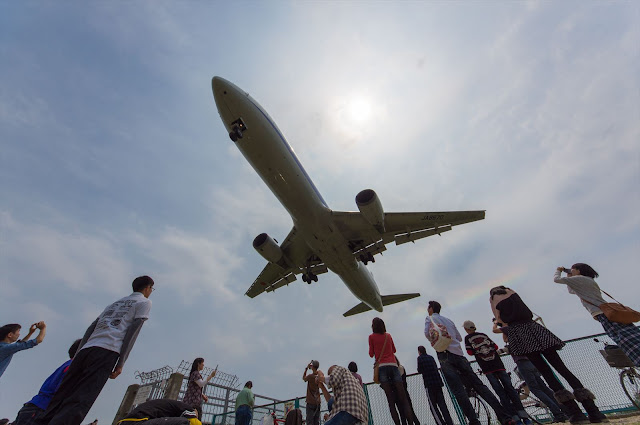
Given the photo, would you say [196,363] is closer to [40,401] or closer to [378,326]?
[40,401]

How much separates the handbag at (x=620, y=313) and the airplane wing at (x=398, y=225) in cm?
960

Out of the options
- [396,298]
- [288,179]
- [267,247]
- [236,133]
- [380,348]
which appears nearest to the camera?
[380,348]

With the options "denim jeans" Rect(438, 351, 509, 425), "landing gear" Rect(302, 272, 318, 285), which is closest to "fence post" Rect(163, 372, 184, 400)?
"landing gear" Rect(302, 272, 318, 285)

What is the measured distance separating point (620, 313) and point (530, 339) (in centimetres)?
150

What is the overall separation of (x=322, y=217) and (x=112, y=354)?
452 inches

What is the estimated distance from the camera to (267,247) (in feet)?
56.5

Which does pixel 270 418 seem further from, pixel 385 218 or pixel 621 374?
pixel 385 218

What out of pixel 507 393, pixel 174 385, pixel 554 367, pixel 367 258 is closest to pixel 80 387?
pixel 554 367

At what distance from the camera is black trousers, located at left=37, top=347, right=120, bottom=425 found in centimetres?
353

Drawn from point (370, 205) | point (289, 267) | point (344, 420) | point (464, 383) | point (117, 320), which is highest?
point (289, 267)

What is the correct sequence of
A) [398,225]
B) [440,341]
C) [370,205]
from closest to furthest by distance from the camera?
[440,341] < [370,205] < [398,225]

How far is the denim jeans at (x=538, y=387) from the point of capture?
242 inches

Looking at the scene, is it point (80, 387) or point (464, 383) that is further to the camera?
point (464, 383)

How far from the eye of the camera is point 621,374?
7.44m
